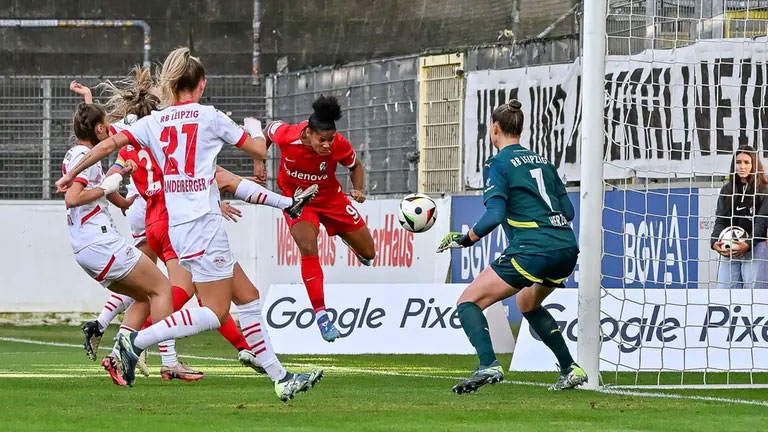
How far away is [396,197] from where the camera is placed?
1852cm

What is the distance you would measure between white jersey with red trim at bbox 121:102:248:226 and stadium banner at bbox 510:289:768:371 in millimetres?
3645

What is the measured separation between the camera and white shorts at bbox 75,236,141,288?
402 inches

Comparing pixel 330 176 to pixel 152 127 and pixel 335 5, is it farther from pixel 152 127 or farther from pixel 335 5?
pixel 335 5

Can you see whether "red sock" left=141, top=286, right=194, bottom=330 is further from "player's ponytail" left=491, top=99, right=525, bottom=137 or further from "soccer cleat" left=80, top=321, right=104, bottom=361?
"player's ponytail" left=491, top=99, right=525, bottom=137

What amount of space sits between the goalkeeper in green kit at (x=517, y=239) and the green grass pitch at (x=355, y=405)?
27 cm

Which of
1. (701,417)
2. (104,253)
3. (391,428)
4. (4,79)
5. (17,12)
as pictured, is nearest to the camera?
(391,428)

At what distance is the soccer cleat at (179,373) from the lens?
10586 millimetres

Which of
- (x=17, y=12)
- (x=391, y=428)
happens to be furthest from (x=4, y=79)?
(x=391, y=428)

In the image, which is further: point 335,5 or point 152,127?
point 335,5

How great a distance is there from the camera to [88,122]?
10.3 meters

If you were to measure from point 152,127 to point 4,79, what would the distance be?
1225cm

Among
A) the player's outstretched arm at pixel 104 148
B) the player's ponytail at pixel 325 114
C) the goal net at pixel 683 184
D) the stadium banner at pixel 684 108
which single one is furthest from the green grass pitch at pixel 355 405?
the stadium banner at pixel 684 108

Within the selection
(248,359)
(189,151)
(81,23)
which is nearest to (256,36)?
(81,23)

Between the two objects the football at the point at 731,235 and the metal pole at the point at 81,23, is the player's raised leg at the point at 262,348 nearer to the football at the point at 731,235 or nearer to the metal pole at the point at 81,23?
the football at the point at 731,235
